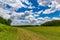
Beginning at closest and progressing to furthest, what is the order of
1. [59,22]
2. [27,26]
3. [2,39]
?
[2,39], [27,26], [59,22]

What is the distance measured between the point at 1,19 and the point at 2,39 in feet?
57.9

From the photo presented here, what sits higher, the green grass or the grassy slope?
the green grass

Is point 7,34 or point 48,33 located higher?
point 7,34

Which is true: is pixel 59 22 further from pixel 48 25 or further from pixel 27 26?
pixel 27 26

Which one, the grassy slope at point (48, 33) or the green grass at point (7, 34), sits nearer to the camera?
the green grass at point (7, 34)

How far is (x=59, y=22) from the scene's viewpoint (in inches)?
1854

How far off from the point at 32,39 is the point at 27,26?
57.3 feet

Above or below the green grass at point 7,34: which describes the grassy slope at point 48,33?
below

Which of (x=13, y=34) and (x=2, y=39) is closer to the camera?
(x=2, y=39)

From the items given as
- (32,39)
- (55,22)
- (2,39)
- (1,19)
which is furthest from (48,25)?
(2,39)

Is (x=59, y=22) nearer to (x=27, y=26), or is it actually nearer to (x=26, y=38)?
(x=27, y=26)

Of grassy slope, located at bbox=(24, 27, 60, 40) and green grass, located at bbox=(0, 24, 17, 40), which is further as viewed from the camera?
grassy slope, located at bbox=(24, 27, 60, 40)

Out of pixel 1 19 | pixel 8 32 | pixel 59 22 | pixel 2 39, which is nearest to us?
pixel 2 39

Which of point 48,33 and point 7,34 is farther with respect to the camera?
point 48,33
